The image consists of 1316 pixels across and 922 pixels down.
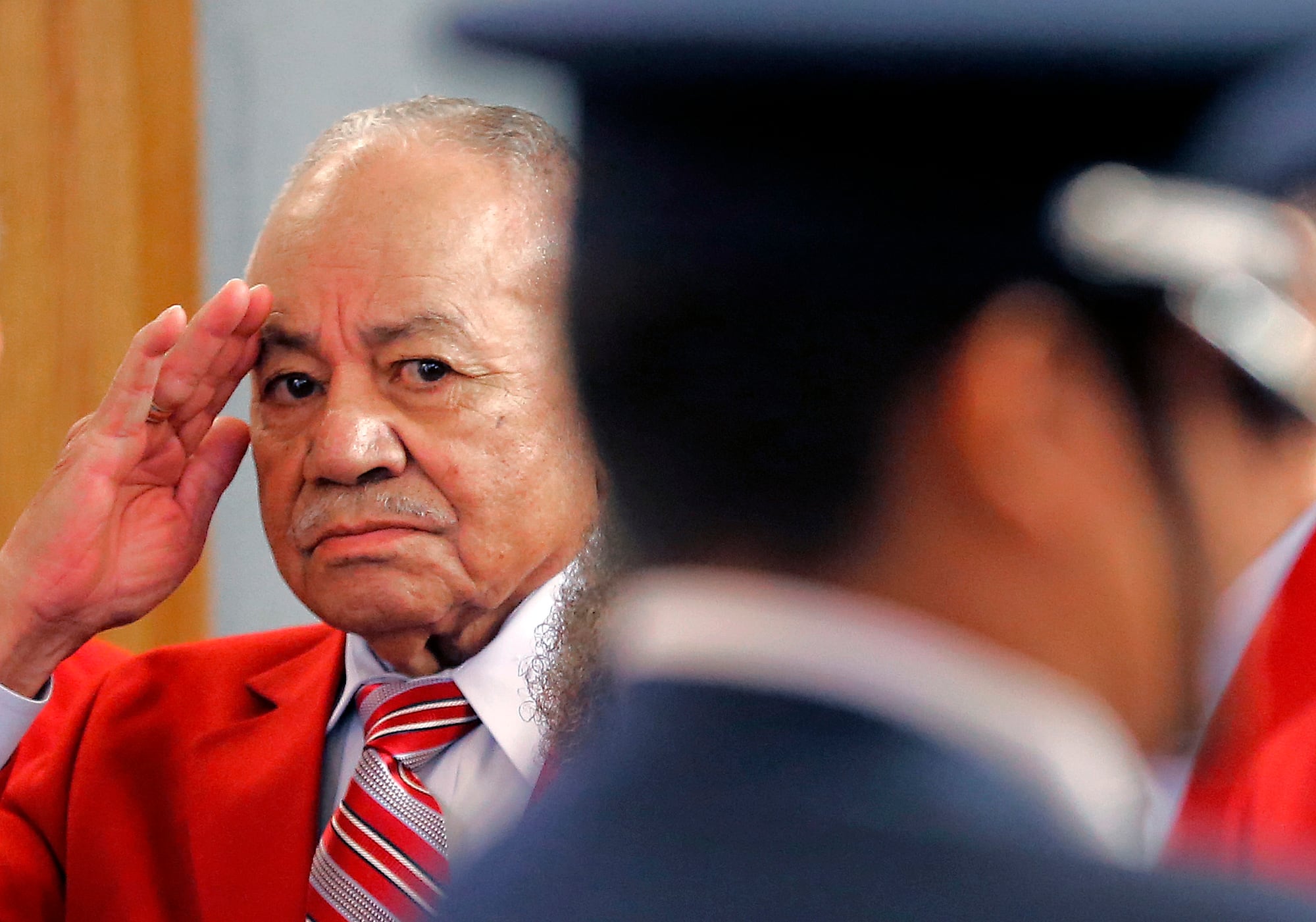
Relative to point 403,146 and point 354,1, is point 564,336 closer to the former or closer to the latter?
point 403,146

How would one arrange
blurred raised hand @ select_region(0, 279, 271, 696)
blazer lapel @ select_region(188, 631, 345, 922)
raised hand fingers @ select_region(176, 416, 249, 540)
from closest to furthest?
1. blazer lapel @ select_region(188, 631, 345, 922)
2. blurred raised hand @ select_region(0, 279, 271, 696)
3. raised hand fingers @ select_region(176, 416, 249, 540)

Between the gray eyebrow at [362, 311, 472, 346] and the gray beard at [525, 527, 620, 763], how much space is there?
0.79ft

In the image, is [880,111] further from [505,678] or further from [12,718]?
[12,718]

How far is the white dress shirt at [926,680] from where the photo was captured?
0.49m

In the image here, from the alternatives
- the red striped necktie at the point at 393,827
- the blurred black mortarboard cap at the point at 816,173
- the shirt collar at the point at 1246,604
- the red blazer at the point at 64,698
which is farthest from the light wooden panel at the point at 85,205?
the shirt collar at the point at 1246,604

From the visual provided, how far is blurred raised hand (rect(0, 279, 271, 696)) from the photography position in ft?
5.37

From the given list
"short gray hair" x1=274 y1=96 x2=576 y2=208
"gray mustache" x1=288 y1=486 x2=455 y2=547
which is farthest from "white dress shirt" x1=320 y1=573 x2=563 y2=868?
"short gray hair" x1=274 y1=96 x2=576 y2=208

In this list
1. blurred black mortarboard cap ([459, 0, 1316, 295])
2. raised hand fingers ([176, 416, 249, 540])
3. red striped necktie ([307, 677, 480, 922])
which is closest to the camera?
blurred black mortarboard cap ([459, 0, 1316, 295])

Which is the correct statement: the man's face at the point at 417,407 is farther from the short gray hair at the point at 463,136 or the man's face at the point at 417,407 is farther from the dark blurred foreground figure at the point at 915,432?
the dark blurred foreground figure at the point at 915,432

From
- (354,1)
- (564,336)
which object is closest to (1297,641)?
(564,336)

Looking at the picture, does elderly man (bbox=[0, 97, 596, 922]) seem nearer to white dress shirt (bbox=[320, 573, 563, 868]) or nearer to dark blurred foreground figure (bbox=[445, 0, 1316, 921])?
white dress shirt (bbox=[320, 573, 563, 868])

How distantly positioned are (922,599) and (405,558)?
3.53ft

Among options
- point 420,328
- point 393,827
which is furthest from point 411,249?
point 393,827

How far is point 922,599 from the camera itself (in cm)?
51
